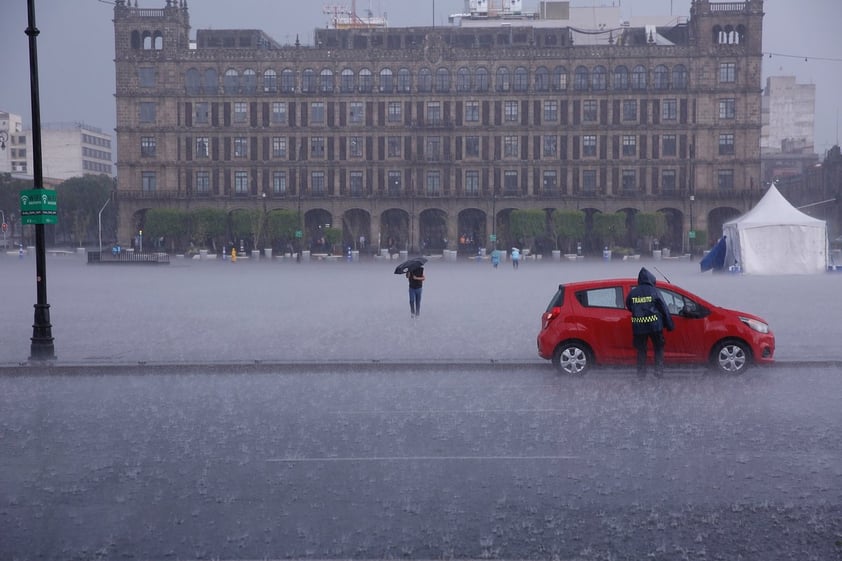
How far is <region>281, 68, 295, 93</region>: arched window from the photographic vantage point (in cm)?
8969

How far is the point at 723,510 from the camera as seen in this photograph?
23.6 ft

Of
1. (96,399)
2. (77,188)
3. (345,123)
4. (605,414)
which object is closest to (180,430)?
(96,399)

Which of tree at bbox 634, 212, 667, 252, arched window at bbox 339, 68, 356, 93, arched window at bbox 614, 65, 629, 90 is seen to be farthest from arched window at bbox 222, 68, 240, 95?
tree at bbox 634, 212, 667, 252

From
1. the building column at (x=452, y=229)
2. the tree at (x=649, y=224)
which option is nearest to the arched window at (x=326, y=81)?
the building column at (x=452, y=229)

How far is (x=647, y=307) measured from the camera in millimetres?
13266

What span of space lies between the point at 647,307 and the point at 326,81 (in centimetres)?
7933

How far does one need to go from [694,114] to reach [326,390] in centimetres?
8015

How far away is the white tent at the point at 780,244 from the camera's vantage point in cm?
4838

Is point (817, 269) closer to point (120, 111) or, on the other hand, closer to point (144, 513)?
point (144, 513)

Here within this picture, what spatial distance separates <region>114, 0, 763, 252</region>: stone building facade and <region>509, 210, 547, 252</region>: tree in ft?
12.8

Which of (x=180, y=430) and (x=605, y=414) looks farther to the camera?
(x=605, y=414)

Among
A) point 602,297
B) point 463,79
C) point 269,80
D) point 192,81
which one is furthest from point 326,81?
point 602,297

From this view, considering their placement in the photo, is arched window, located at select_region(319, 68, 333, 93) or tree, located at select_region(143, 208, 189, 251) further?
arched window, located at select_region(319, 68, 333, 93)

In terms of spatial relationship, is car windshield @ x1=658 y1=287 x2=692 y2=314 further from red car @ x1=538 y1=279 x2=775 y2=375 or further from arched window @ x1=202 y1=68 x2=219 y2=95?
arched window @ x1=202 y1=68 x2=219 y2=95
